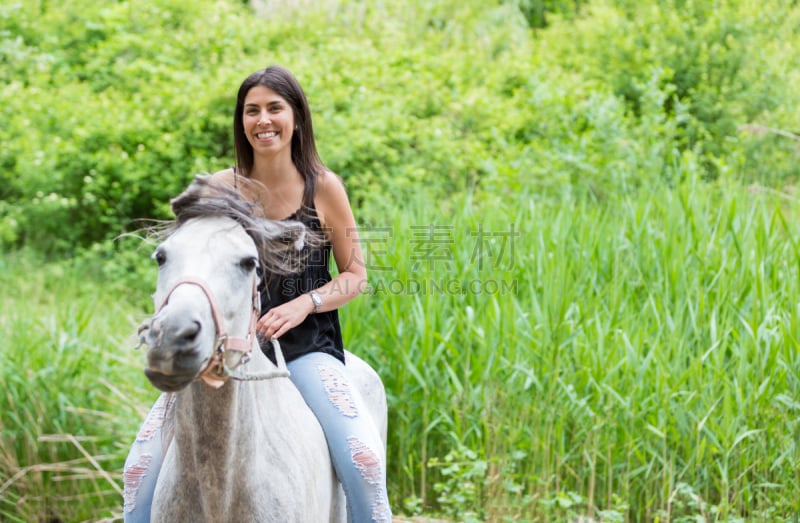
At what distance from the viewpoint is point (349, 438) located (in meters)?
2.38

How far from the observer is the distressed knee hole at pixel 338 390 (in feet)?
7.94

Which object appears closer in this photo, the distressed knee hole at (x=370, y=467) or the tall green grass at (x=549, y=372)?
the distressed knee hole at (x=370, y=467)

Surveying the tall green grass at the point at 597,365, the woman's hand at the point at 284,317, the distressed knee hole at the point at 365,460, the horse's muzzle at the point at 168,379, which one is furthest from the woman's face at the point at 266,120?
the tall green grass at the point at 597,365

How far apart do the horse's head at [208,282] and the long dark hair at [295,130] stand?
1.74ft

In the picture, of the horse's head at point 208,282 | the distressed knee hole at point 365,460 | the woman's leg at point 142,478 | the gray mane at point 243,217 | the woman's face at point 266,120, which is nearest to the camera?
the horse's head at point 208,282

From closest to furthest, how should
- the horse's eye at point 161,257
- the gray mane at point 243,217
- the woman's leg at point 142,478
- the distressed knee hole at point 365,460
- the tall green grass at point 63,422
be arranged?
the horse's eye at point 161,257, the gray mane at point 243,217, the woman's leg at point 142,478, the distressed knee hole at point 365,460, the tall green grass at point 63,422

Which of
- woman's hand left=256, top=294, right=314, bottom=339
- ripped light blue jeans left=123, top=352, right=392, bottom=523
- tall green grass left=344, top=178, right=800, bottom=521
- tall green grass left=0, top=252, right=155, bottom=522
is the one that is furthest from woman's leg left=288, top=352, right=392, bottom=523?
tall green grass left=0, top=252, right=155, bottom=522

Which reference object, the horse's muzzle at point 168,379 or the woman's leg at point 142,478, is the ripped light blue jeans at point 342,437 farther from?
the horse's muzzle at point 168,379

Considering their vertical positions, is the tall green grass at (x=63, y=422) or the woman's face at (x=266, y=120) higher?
the woman's face at (x=266, y=120)

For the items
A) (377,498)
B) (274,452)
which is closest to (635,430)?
(377,498)

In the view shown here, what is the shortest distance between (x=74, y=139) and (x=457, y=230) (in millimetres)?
5193

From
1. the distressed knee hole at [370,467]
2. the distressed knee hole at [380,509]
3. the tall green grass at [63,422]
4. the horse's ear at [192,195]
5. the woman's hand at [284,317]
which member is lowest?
the tall green grass at [63,422]

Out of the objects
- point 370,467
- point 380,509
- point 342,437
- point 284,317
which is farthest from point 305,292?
point 380,509

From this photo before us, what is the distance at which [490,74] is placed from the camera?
9.31 meters
